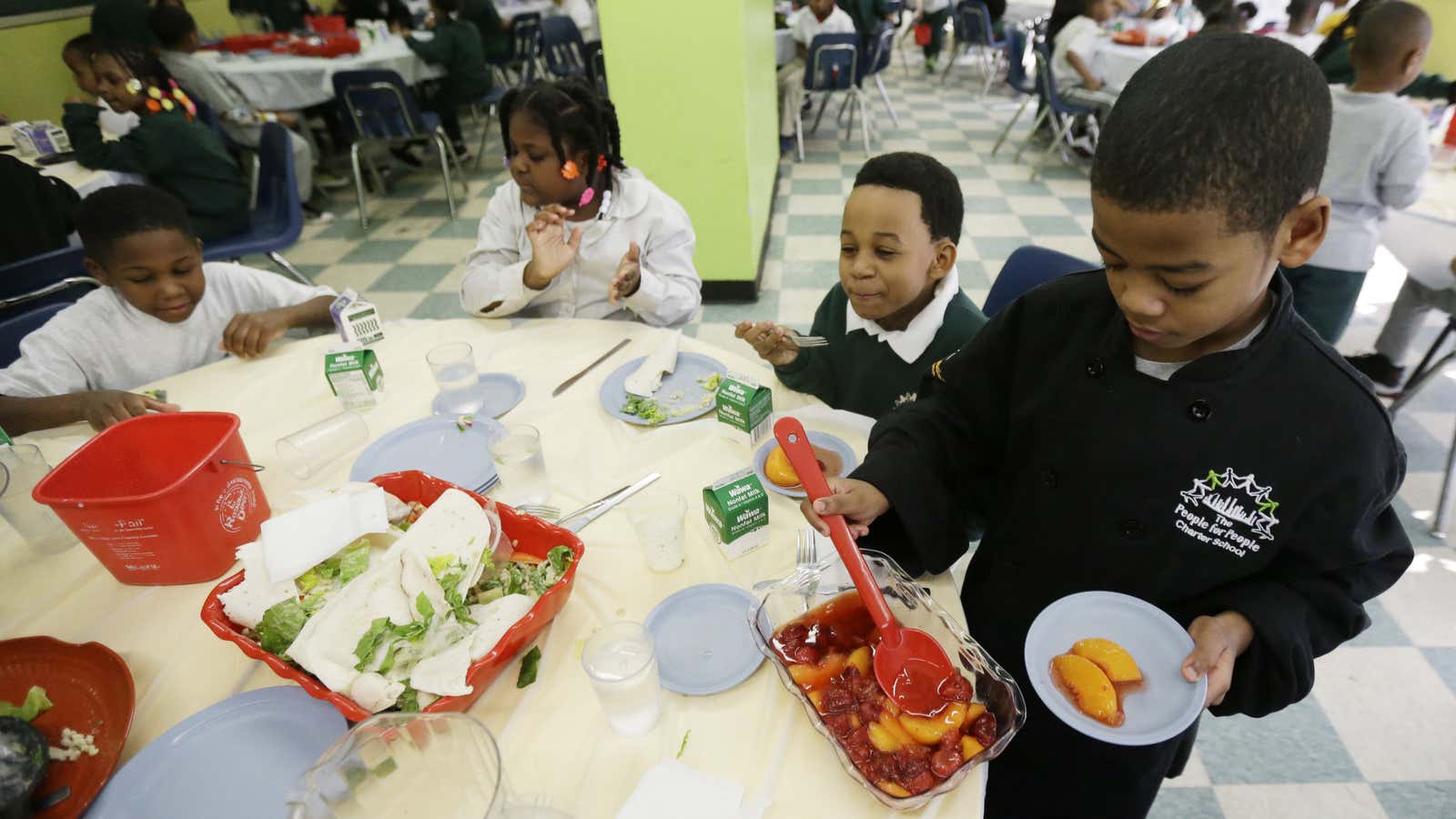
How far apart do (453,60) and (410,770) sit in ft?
19.2

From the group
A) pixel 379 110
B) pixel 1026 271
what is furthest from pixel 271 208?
pixel 1026 271

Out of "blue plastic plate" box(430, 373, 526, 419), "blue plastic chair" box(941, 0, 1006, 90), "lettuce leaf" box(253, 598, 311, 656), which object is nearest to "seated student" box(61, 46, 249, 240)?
"blue plastic plate" box(430, 373, 526, 419)

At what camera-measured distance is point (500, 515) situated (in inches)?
42.8

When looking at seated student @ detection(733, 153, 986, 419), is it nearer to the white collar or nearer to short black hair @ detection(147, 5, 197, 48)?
the white collar

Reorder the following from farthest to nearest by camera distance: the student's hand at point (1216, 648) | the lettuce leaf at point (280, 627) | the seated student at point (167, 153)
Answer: the seated student at point (167, 153) → the lettuce leaf at point (280, 627) → the student's hand at point (1216, 648)

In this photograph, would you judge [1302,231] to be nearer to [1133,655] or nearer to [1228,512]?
[1228,512]

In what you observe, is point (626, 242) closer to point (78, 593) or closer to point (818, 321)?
point (818, 321)

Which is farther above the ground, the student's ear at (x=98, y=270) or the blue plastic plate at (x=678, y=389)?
the student's ear at (x=98, y=270)

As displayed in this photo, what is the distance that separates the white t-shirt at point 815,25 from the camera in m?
5.96

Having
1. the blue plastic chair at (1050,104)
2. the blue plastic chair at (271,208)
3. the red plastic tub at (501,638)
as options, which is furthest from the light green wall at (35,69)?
the blue plastic chair at (1050,104)

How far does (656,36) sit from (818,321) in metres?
2.08

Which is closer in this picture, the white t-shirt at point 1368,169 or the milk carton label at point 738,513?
the milk carton label at point 738,513

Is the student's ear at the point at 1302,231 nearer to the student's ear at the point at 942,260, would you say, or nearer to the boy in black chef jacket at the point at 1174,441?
the boy in black chef jacket at the point at 1174,441

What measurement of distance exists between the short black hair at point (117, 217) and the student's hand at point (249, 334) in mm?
326
